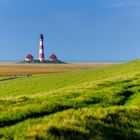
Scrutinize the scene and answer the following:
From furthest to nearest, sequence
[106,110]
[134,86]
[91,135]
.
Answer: [134,86] → [106,110] → [91,135]

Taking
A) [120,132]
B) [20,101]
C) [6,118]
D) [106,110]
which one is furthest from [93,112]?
[20,101]

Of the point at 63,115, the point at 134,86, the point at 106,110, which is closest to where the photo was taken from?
the point at 63,115

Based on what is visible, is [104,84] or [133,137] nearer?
[133,137]

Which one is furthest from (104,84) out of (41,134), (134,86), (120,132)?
(41,134)

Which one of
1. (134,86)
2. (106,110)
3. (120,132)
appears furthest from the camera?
(134,86)

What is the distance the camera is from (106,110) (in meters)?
15.9

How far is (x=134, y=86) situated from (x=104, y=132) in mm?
14618

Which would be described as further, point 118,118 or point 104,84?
point 104,84

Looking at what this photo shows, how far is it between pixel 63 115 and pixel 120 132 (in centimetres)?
226

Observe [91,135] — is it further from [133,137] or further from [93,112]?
[93,112]

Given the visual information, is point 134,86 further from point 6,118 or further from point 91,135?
point 91,135

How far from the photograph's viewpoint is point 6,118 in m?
15.5

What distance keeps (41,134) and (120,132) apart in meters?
2.91

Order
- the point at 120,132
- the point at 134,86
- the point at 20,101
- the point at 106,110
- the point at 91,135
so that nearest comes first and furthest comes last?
the point at 91,135 < the point at 120,132 < the point at 106,110 < the point at 20,101 < the point at 134,86
